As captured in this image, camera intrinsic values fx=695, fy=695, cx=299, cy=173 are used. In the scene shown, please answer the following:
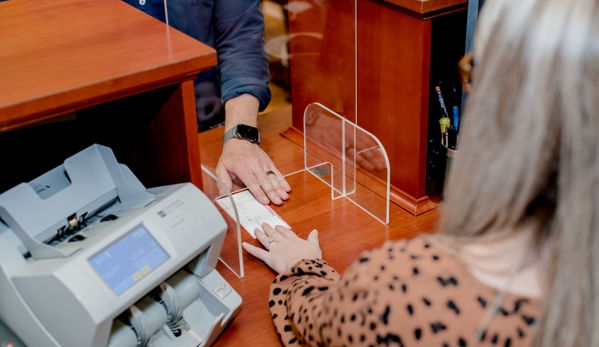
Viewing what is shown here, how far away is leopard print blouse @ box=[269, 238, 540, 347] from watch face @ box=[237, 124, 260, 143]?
77cm

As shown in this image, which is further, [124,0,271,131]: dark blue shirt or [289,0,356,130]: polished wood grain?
[124,0,271,131]: dark blue shirt

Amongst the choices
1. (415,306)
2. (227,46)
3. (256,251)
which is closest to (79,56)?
(256,251)

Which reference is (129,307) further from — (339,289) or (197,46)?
(197,46)

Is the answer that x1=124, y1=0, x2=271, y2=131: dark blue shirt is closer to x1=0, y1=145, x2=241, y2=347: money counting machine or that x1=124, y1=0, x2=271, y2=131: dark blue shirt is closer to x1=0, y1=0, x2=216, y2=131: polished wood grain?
x1=0, y1=0, x2=216, y2=131: polished wood grain

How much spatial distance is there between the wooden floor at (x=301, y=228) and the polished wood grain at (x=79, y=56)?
0.44 m

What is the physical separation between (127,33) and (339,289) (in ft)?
1.80

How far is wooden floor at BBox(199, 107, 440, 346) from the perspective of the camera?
1219mm

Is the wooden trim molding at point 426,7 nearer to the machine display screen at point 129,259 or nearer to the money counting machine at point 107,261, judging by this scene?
the money counting machine at point 107,261

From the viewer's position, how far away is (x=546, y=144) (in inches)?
30.5

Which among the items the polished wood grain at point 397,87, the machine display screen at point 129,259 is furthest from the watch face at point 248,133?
the machine display screen at point 129,259

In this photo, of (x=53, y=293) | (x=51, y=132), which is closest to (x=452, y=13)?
(x=51, y=132)

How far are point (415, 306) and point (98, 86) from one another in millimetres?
531

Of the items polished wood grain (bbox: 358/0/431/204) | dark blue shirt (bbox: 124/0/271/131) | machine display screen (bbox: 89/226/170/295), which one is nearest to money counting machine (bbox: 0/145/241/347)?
machine display screen (bbox: 89/226/170/295)

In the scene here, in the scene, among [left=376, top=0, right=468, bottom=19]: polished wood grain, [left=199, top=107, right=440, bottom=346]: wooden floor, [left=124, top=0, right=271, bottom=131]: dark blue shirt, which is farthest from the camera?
[left=124, top=0, right=271, bottom=131]: dark blue shirt
